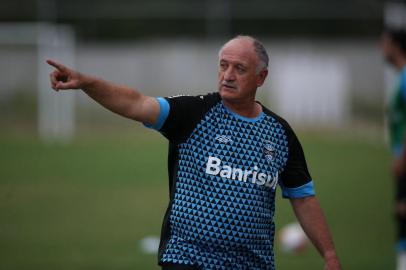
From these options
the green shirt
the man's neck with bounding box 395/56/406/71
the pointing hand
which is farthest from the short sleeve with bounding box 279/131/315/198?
the man's neck with bounding box 395/56/406/71

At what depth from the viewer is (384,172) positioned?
20703mm

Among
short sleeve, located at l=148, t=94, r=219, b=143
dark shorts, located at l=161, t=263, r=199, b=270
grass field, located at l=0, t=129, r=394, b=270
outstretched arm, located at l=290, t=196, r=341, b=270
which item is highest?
short sleeve, located at l=148, t=94, r=219, b=143

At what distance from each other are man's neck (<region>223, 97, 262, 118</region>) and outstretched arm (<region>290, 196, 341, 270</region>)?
2.13 feet

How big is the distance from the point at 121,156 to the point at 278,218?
9.56m

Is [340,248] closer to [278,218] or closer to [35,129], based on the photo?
[278,218]

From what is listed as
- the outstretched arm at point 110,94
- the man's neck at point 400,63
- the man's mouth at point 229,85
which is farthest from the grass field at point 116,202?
the outstretched arm at point 110,94

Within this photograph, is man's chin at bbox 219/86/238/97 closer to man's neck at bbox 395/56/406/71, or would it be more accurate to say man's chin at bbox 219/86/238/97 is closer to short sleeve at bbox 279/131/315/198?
short sleeve at bbox 279/131/315/198

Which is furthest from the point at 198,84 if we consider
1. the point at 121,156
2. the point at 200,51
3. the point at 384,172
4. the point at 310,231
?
the point at 310,231

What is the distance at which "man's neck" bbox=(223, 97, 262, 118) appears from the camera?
5.74 metres

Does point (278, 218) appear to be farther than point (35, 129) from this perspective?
No

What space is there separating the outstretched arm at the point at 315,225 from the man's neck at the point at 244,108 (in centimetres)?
65

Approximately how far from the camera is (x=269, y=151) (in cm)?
575

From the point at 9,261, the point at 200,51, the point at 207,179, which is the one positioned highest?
the point at 200,51

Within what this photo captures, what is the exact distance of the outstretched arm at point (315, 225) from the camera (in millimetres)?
5980
